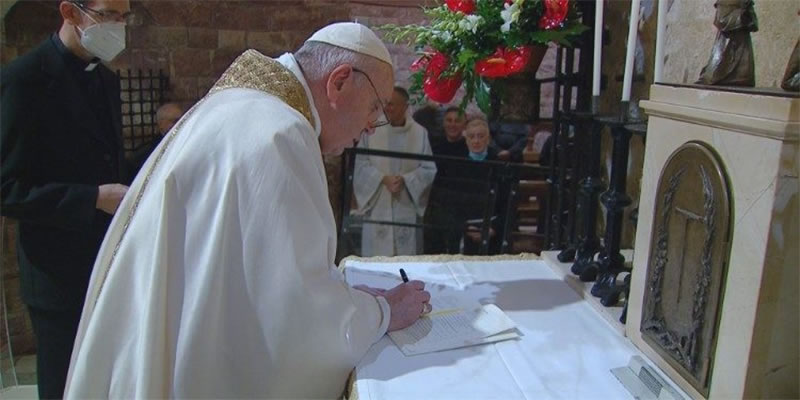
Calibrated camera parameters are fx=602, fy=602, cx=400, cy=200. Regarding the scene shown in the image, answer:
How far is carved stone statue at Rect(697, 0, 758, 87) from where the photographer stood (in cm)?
110

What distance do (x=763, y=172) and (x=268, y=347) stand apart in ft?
3.02

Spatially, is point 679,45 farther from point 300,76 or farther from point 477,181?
point 477,181

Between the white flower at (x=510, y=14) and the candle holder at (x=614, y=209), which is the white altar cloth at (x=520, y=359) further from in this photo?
the white flower at (x=510, y=14)

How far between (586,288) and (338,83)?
2.74ft

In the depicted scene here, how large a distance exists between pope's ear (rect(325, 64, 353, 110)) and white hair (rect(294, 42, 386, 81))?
0.06 feet

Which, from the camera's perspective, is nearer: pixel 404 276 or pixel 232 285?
pixel 232 285

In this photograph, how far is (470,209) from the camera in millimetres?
3266

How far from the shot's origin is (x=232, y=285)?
122cm

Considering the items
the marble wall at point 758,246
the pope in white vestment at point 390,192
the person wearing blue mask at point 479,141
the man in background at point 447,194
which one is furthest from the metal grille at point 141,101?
the marble wall at point 758,246

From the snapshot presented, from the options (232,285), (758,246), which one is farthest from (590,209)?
(232,285)

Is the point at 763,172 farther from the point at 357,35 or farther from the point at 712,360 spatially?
the point at 357,35

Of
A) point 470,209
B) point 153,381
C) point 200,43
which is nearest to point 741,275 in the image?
point 153,381

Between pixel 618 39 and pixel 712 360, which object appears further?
pixel 618 39

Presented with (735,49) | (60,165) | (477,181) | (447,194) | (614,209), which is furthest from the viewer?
(447,194)
